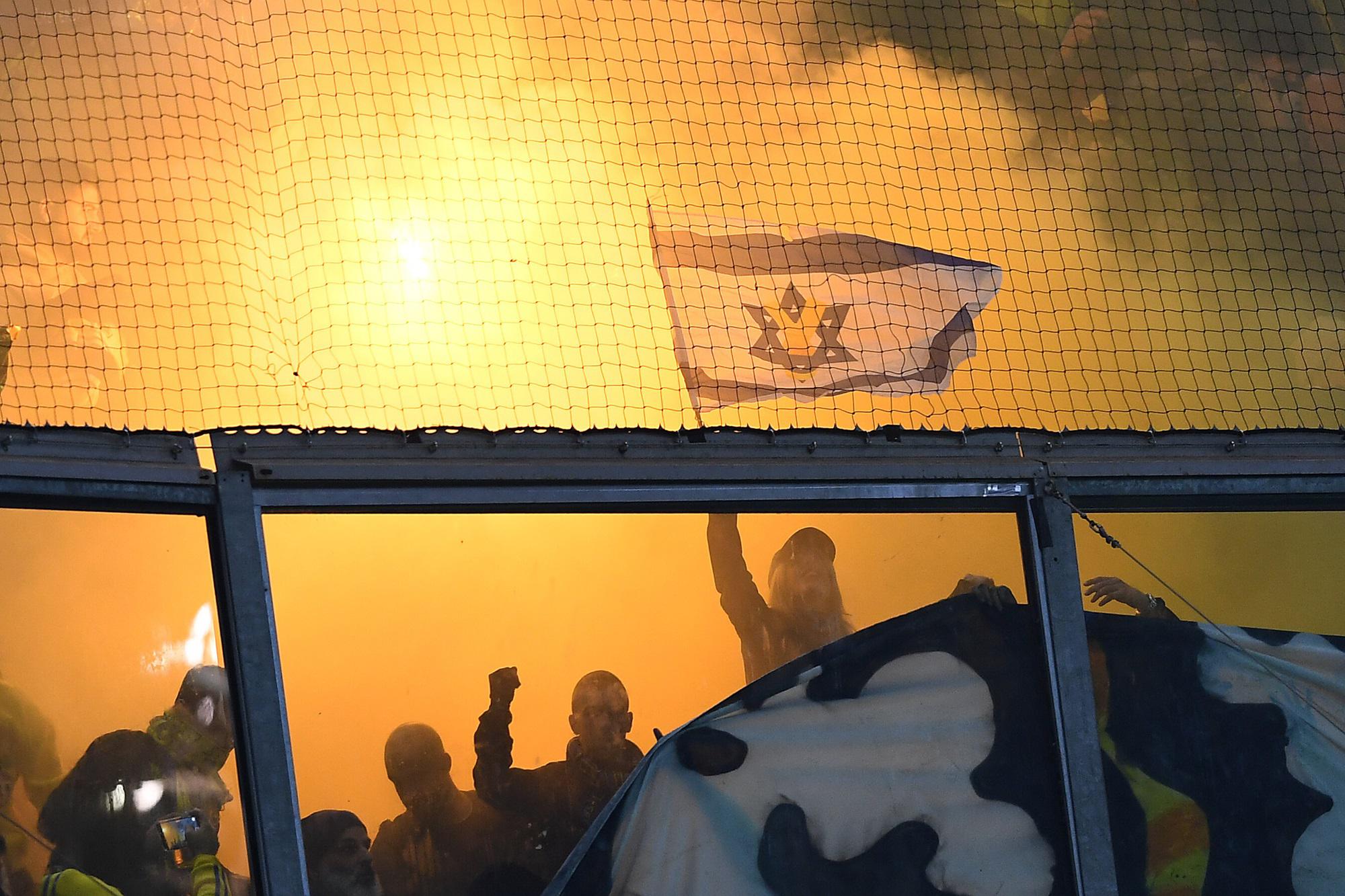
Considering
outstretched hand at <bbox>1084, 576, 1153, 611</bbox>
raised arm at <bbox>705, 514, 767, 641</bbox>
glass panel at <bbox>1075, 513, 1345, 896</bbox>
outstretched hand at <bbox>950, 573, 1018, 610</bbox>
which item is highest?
raised arm at <bbox>705, 514, 767, 641</bbox>

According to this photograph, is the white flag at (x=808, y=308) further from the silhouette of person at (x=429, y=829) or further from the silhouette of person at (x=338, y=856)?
the silhouette of person at (x=338, y=856)

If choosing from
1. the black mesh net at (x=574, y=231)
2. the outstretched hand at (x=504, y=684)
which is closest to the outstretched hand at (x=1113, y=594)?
the black mesh net at (x=574, y=231)

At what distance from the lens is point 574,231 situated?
8.51 ft

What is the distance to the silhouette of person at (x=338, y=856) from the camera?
1.89 meters

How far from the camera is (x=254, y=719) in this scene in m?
1.84

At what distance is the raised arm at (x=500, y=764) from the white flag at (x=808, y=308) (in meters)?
0.64

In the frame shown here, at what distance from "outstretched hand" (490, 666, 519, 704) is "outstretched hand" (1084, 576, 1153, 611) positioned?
0.98 m

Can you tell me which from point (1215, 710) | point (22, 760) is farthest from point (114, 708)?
point (1215, 710)

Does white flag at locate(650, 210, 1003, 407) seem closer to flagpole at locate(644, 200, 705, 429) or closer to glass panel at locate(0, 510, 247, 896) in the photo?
flagpole at locate(644, 200, 705, 429)

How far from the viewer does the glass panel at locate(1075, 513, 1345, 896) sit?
7.28ft

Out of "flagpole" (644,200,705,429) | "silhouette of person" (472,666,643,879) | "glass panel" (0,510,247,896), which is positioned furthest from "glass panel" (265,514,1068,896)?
"flagpole" (644,200,705,429)

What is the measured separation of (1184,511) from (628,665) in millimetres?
1031

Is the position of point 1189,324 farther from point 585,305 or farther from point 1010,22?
point 585,305

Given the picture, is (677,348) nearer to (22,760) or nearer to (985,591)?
(985,591)
